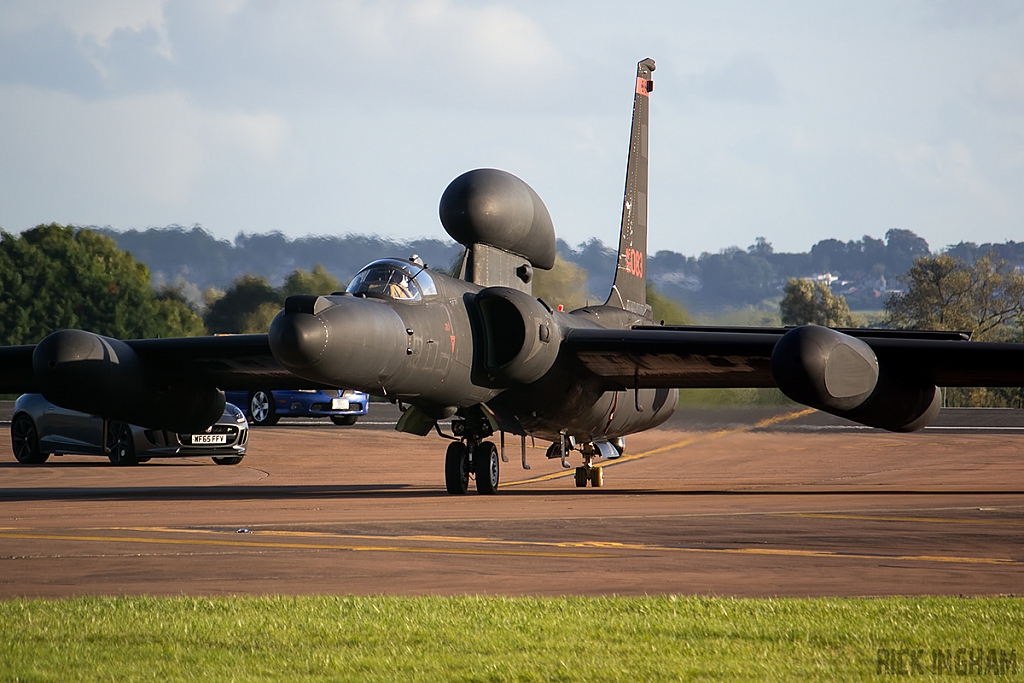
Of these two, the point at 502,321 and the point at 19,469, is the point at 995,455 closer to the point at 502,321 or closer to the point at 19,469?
the point at 502,321

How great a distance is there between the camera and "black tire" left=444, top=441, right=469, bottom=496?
17.4m

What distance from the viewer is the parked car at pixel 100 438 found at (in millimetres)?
22688

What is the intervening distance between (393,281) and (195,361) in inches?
190

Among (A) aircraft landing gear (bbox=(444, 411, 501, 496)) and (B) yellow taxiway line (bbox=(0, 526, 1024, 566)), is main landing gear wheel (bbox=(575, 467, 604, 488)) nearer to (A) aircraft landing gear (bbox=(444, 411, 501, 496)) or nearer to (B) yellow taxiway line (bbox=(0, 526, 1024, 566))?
(A) aircraft landing gear (bbox=(444, 411, 501, 496))

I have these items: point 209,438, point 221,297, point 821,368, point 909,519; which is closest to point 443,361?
point 821,368

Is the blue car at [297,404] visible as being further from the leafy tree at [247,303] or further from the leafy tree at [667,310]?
the leafy tree at [247,303]

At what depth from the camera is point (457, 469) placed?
685 inches

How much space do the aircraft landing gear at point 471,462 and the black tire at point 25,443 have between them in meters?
10.4

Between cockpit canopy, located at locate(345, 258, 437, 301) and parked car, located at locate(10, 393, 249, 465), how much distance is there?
8301 millimetres

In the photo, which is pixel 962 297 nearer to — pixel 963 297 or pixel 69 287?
pixel 963 297

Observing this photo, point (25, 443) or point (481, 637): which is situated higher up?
point (481, 637)

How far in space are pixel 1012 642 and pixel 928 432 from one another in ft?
97.4

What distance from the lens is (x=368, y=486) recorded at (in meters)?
20.2

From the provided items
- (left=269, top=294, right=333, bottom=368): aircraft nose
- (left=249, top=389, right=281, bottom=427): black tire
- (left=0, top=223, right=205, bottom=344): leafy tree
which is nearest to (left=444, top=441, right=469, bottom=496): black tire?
(left=269, top=294, right=333, bottom=368): aircraft nose
